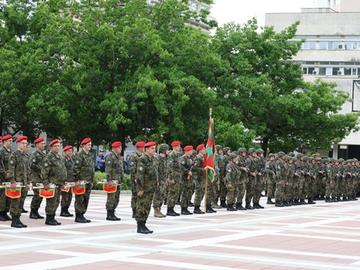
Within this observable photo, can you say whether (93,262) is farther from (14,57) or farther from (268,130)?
(268,130)

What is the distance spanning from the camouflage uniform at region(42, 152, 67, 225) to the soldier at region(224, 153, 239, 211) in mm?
7172

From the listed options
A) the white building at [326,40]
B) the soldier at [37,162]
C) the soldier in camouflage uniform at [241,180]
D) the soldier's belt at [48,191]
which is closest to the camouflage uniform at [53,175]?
the soldier's belt at [48,191]

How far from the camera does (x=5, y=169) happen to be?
15.7 metres

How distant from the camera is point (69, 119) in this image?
3284 cm

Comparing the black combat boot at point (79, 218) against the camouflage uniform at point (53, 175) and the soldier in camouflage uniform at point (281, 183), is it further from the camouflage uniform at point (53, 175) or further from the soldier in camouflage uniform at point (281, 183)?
the soldier in camouflage uniform at point (281, 183)

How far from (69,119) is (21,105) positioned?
3.00 m

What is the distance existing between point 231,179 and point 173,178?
10.2ft

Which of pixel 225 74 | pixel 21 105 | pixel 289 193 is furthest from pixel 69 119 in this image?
pixel 289 193

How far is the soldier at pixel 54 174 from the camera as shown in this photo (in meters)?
15.7

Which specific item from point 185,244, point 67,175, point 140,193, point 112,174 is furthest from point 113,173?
point 185,244

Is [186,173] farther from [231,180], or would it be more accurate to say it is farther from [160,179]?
[231,180]

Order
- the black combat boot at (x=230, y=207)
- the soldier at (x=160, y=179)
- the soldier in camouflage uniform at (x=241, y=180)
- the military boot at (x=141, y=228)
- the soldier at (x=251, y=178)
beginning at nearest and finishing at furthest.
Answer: the military boot at (x=141, y=228)
the soldier at (x=160, y=179)
the black combat boot at (x=230, y=207)
the soldier in camouflage uniform at (x=241, y=180)
the soldier at (x=251, y=178)

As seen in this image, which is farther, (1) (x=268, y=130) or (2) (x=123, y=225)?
(1) (x=268, y=130)

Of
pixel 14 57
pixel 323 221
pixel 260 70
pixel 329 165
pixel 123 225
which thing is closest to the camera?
pixel 123 225
